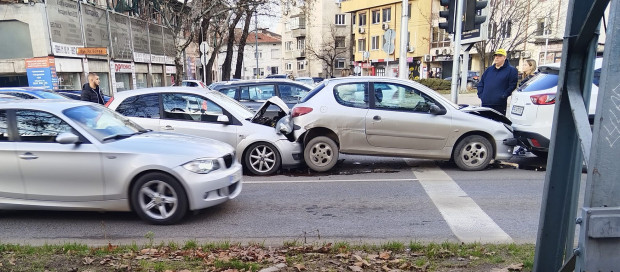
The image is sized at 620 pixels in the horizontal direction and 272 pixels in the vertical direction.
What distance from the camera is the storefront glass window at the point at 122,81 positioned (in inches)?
1111

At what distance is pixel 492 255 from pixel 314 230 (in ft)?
6.29

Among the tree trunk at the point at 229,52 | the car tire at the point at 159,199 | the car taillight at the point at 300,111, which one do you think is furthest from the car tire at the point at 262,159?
the tree trunk at the point at 229,52

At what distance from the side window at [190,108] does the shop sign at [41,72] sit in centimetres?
1617

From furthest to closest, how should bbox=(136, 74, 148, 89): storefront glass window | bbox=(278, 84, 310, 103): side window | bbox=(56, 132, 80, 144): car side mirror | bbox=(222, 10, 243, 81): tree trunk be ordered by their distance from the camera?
bbox=(136, 74, 148, 89): storefront glass window → bbox=(222, 10, 243, 81): tree trunk → bbox=(278, 84, 310, 103): side window → bbox=(56, 132, 80, 144): car side mirror

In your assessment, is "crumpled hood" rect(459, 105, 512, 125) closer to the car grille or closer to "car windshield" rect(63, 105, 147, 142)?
the car grille

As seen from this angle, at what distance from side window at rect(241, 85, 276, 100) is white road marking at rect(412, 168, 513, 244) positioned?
5529mm

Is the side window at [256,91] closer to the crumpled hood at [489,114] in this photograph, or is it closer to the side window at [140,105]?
the side window at [140,105]

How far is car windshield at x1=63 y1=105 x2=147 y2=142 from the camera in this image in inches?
205

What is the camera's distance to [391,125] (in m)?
7.48

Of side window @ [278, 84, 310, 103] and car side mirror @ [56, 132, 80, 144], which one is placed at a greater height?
side window @ [278, 84, 310, 103]

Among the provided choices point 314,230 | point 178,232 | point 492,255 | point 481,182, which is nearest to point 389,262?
point 492,255

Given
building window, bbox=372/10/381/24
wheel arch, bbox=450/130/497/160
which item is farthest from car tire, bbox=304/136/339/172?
building window, bbox=372/10/381/24

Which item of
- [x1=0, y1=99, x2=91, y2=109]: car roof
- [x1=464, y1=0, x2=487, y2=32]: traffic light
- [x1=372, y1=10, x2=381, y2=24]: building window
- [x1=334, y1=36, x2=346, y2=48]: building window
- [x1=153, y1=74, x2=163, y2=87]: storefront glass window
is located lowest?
[x1=0, y1=99, x2=91, y2=109]: car roof

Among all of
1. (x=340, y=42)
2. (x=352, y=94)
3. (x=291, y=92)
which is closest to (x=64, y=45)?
(x=291, y=92)
